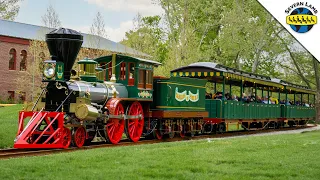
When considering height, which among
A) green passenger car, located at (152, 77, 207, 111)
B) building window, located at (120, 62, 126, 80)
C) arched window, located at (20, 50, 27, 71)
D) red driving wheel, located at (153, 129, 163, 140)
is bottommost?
red driving wheel, located at (153, 129, 163, 140)

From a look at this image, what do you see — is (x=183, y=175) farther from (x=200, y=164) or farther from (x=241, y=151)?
(x=241, y=151)

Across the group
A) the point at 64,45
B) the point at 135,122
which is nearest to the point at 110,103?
the point at 135,122

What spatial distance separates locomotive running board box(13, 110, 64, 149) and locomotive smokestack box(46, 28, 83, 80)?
49.5 inches

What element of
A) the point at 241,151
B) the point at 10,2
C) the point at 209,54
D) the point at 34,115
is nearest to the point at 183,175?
the point at 241,151

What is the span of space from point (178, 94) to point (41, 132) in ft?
23.0

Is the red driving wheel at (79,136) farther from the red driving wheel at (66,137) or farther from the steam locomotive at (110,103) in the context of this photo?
the red driving wheel at (66,137)

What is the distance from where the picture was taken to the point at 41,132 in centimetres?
1310

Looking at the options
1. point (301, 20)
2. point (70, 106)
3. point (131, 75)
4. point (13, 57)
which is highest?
point (13, 57)

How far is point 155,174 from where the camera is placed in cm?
779

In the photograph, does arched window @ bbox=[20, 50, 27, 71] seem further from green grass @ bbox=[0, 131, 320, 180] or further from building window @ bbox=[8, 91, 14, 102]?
green grass @ bbox=[0, 131, 320, 180]

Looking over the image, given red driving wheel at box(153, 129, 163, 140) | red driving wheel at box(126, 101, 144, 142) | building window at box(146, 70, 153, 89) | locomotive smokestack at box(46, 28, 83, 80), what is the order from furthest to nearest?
red driving wheel at box(153, 129, 163, 140) → building window at box(146, 70, 153, 89) → red driving wheel at box(126, 101, 144, 142) → locomotive smokestack at box(46, 28, 83, 80)

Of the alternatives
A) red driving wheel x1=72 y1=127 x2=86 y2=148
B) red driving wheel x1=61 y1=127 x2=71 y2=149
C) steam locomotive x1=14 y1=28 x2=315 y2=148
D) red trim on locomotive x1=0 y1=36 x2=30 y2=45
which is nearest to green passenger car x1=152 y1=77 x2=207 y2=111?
steam locomotive x1=14 y1=28 x2=315 y2=148

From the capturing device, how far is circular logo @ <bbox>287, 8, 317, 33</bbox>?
3.75 m

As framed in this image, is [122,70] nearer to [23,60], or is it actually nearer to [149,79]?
[149,79]
